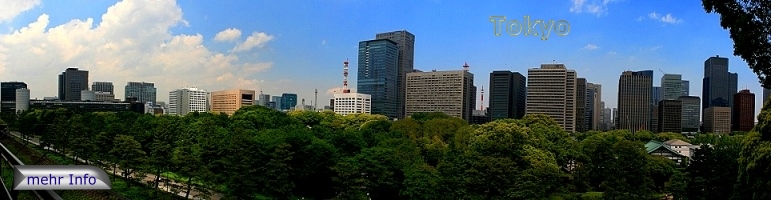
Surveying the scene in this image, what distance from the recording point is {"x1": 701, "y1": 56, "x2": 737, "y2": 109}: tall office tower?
266ft

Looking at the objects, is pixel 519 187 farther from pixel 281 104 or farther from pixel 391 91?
pixel 281 104

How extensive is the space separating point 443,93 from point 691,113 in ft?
127

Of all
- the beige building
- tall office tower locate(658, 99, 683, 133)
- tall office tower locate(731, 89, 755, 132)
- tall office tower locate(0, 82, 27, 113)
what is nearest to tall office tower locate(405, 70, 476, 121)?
tall office tower locate(658, 99, 683, 133)

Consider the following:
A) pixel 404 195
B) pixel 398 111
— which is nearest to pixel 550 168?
pixel 404 195

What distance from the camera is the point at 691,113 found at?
249ft

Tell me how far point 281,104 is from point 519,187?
111250mm

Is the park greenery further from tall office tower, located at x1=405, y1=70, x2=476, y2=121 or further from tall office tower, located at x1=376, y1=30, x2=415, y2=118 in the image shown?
tall office tower, located at x1=376, y1=30, x2=415, y2=118

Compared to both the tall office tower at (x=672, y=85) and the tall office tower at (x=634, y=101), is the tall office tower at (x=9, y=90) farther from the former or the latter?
the tall office tower at (x=672, y=85)

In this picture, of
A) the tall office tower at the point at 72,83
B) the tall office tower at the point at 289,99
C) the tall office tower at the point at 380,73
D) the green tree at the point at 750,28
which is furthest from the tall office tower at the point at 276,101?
the green tree at the point at 750,28

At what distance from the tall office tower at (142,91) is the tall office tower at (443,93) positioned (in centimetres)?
5480

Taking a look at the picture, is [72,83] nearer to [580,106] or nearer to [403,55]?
[403,55]

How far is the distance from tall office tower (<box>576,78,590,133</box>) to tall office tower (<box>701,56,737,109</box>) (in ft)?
79.6

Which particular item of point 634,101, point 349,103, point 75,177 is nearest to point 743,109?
point 634,101

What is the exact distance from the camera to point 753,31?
595 centimetres
